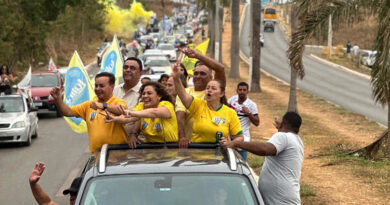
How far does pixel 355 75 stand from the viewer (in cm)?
5662

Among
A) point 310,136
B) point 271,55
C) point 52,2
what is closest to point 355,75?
point 271,55

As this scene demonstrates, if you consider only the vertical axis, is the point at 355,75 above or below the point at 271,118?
below

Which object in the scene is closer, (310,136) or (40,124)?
(310,136)

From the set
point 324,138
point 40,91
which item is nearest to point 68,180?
point 324,138

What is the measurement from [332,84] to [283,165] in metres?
43.4

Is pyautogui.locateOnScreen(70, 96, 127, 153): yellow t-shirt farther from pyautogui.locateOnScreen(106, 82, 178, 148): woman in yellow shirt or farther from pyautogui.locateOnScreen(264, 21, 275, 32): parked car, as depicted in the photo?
pyautogui.locateOnScreen(264, 21, 275, 32): parked car

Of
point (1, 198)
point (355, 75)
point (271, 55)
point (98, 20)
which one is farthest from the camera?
point (98, 20)

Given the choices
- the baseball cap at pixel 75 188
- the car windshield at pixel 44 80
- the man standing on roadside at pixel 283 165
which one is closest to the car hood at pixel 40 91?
the car windshield at pixel 44 80

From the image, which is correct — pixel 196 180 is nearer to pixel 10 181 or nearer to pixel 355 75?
pixel 10 181

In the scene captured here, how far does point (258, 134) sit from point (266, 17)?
90.3 m

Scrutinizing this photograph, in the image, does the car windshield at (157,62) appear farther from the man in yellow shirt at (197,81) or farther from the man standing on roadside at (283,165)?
the man standing on roadside at (283,165)

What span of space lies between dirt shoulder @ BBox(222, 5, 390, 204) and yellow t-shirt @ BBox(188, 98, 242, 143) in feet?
12.6

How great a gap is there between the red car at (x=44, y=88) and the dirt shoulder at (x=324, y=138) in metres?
7.75

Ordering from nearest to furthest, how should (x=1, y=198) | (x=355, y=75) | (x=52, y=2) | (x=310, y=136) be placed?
(x=1, y=198)
(x=310, y=136)
(x=52, y=2)
(x=355, y=75)
